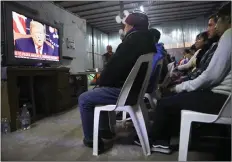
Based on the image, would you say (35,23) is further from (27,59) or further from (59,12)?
(59,12)

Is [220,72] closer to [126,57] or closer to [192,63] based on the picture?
[126,57]

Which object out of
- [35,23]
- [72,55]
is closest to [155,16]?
[72,55]

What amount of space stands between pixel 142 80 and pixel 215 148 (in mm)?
712

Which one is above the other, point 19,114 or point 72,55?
point 72,55

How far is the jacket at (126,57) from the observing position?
3.92 ft

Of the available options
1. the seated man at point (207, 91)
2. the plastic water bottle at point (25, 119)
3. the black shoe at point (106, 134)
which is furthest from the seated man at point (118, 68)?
the plastic water bottle at point (25, 119)

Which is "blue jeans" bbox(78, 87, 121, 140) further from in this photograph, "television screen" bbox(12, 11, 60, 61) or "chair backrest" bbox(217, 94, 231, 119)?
"television screen" bbox(12, 11, 60, 61)

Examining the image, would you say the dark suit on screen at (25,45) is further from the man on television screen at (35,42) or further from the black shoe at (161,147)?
the black shoe at (161,147)

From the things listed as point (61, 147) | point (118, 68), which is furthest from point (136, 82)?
point (61, 147)

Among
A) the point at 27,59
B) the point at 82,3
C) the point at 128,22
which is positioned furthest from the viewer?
the point at 82,3

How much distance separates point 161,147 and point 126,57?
0.68m

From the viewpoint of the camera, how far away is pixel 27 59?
7.36 feet

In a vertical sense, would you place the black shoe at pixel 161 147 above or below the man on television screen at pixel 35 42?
below

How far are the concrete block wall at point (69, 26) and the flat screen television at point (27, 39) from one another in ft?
1.61
